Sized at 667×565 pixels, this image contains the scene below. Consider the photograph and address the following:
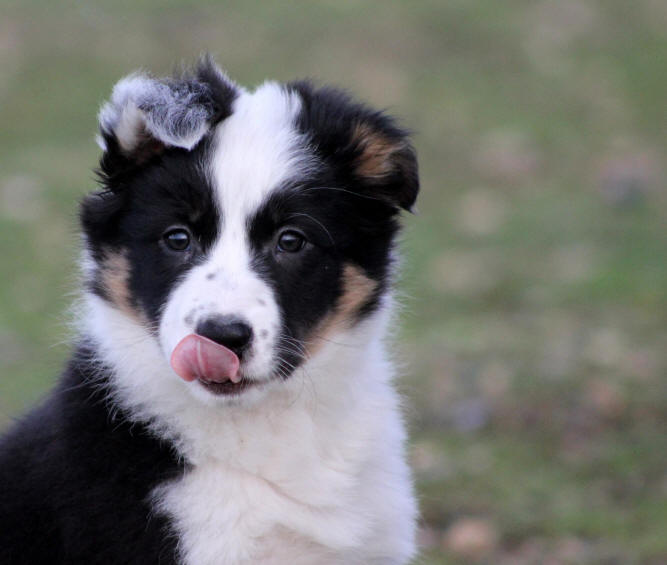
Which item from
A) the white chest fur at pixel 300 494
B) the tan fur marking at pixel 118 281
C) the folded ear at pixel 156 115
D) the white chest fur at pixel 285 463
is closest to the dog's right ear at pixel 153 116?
the folded ear at pixel 156 115

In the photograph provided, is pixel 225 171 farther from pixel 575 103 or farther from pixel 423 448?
pixel 575 103

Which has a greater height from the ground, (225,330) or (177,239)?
(177,239)

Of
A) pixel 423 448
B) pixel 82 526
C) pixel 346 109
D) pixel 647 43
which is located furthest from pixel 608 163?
pixel 82 526

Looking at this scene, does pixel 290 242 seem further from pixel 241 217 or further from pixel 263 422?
pixel 263 422

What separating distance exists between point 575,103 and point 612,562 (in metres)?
7.18

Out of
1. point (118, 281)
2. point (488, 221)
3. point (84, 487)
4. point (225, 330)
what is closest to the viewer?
point (225, 330)

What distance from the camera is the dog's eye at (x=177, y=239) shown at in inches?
150

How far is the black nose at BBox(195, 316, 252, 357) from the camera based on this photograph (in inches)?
137

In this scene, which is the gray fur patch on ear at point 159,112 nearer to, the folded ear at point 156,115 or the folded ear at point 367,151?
the folded ear at point 156,115

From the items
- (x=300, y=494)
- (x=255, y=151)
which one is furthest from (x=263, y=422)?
(x=255, y=151)

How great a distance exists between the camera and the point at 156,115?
3.80 meters

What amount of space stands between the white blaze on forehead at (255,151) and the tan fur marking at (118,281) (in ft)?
1.39

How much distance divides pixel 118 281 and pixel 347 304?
2.40 ft

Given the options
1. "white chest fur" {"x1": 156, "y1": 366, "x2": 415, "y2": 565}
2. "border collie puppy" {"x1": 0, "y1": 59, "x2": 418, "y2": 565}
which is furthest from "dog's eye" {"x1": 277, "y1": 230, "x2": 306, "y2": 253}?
"white chest fur" {"x1": 156, "y1": 366, "x2": 415, "y2": 565}
